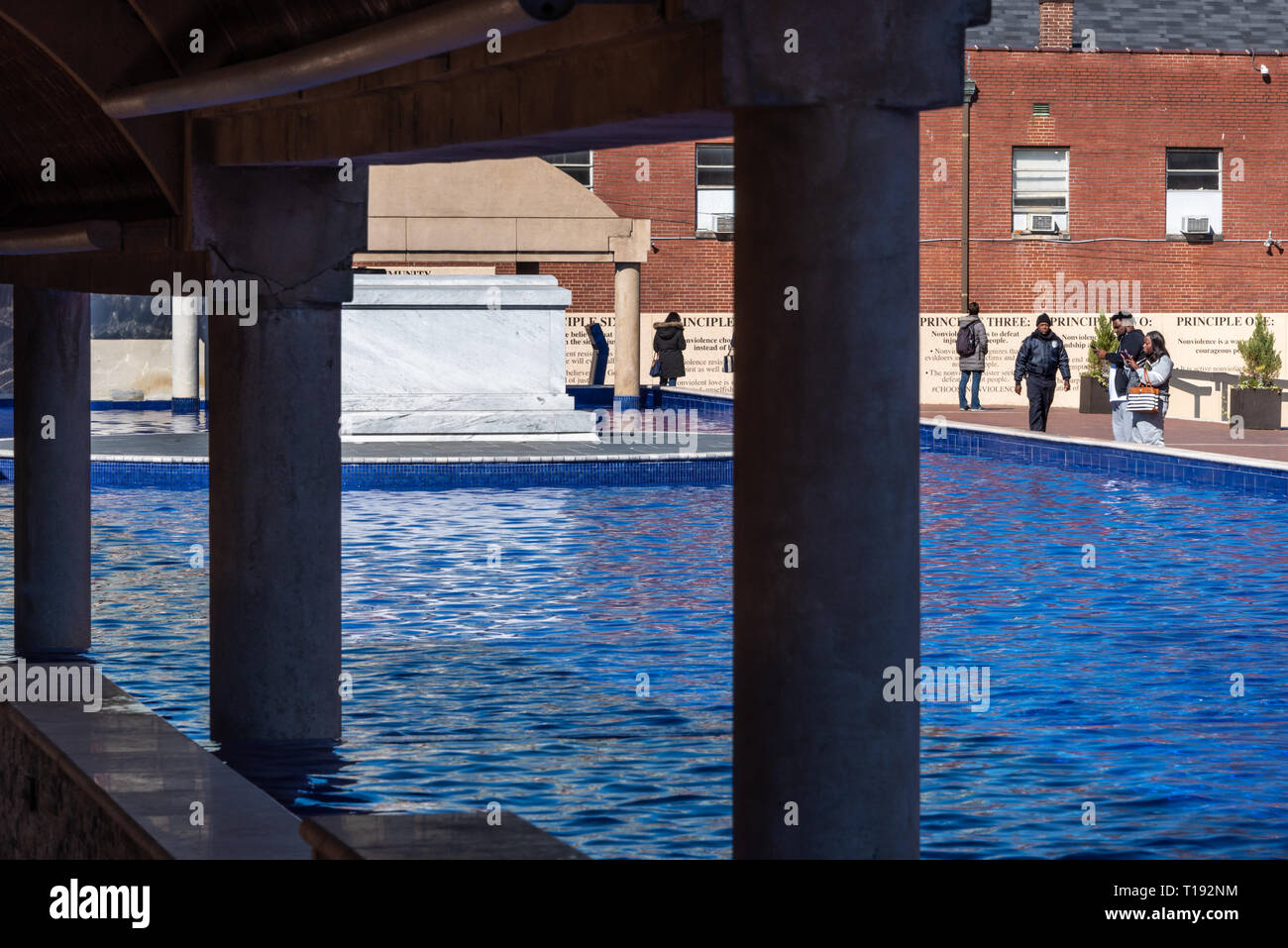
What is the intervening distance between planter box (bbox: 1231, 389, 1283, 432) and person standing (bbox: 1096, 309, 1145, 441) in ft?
15.4

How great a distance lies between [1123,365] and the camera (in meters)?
20.6

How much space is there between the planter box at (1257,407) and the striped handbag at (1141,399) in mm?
5492

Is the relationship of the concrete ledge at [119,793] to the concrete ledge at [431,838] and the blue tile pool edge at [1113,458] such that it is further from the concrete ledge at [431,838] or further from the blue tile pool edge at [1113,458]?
the blue tile pool edge at [1113,458]

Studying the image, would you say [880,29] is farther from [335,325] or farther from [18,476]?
[18,476]

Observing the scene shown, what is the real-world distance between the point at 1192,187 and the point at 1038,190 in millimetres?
3132

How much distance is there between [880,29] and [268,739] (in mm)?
4724

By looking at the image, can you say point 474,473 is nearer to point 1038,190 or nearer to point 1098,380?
point 1098,380

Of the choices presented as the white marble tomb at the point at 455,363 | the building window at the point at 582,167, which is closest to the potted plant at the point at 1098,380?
the white marble tomb at the point at 455,363

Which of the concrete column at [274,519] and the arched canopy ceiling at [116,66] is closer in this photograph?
the arched canopy ceiling at [116,66]

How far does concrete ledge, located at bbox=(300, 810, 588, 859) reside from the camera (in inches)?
190

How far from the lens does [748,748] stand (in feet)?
17.1

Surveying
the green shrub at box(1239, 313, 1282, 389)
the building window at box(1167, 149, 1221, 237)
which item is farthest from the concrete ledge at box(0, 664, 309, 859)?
the building window at box(1167, 149, 1221, 237)

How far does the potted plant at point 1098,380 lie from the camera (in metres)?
30.9

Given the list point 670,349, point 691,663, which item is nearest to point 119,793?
point 691,663
